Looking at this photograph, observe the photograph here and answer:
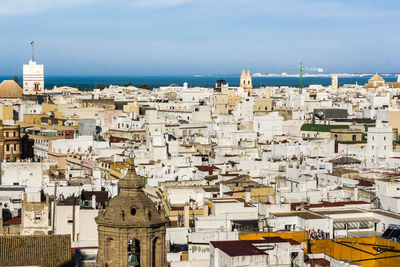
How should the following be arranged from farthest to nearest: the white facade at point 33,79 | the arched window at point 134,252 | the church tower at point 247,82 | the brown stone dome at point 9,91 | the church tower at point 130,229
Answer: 1. the church tower at point 247,82
2. the white facade at point 33,79
3. the brown stone dome at point 9,91
4. the church tower at point 130,229
5. the arched window at point 134,252

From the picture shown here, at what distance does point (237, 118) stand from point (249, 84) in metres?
44.7

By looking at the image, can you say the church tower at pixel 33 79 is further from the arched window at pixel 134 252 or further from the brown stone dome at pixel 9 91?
the arched window at pixel 134 252

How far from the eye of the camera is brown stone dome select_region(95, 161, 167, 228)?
15.7 m

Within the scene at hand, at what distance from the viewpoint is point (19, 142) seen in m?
47.2

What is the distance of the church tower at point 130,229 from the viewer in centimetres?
1569

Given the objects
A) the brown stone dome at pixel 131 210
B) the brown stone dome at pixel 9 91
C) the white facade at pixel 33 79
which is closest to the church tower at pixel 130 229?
the brown stone dome at pixel 131 210

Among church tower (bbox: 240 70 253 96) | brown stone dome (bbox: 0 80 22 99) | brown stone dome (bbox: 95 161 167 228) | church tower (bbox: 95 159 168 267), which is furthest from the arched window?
church tower (bbox: 240 70 253 96)

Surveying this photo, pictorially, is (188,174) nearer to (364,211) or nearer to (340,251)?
(364,211)

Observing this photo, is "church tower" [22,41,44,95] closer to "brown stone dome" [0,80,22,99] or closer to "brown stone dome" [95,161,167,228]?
"brown stone dome" [0,80,22,99]

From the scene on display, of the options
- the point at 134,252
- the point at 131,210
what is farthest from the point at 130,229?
the point at 134,252

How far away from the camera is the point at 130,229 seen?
51.4 ft

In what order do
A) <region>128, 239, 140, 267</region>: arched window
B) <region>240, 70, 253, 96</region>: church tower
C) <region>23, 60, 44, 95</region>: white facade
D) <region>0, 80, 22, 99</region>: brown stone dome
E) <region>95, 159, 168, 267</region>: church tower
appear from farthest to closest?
<region>240, 70, 253, 96</region>: church tower → <region>23, 60, 44, 95</region>: white facade → <region>0, 80, 22, 99</region>: brown stone dome → <region>95, 159, 168, 267</region>: church tower → <region>128, 239, 140, 267</region>: arched window

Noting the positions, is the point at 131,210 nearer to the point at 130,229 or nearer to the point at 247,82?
the point at 130,229

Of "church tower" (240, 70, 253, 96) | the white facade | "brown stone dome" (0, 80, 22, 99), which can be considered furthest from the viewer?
"church tower" (240, 70, 253, 96)
